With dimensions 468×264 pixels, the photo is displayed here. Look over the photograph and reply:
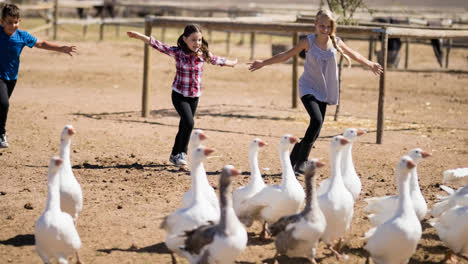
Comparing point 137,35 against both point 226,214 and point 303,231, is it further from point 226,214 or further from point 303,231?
point 303,231

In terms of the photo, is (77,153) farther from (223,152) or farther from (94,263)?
(94,263)

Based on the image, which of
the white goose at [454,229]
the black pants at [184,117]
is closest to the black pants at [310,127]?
the black pants at [184,117]

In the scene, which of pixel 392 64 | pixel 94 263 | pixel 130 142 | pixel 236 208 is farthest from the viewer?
pixel 392 64

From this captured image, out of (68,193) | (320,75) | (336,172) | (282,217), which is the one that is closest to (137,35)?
(320,75)

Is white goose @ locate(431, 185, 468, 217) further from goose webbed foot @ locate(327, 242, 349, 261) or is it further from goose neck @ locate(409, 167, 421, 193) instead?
goose webbed foot @ locate(327, 242, 349, 261)

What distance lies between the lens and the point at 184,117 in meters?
8.81

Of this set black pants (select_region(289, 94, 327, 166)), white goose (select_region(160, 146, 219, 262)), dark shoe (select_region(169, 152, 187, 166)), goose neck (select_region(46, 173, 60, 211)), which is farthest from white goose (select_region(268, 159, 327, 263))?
dark shoe (select_region(169, 152, 187, 166))

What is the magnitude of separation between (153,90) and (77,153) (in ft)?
23.1

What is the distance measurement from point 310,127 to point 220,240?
3.49 m

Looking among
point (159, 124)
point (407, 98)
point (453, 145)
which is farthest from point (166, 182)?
point (407, 98)

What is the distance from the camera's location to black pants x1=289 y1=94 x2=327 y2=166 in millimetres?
8203

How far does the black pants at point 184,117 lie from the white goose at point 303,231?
138 inches

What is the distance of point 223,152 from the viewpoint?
9.92 meters

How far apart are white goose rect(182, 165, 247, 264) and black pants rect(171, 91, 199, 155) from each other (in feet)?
11.8
